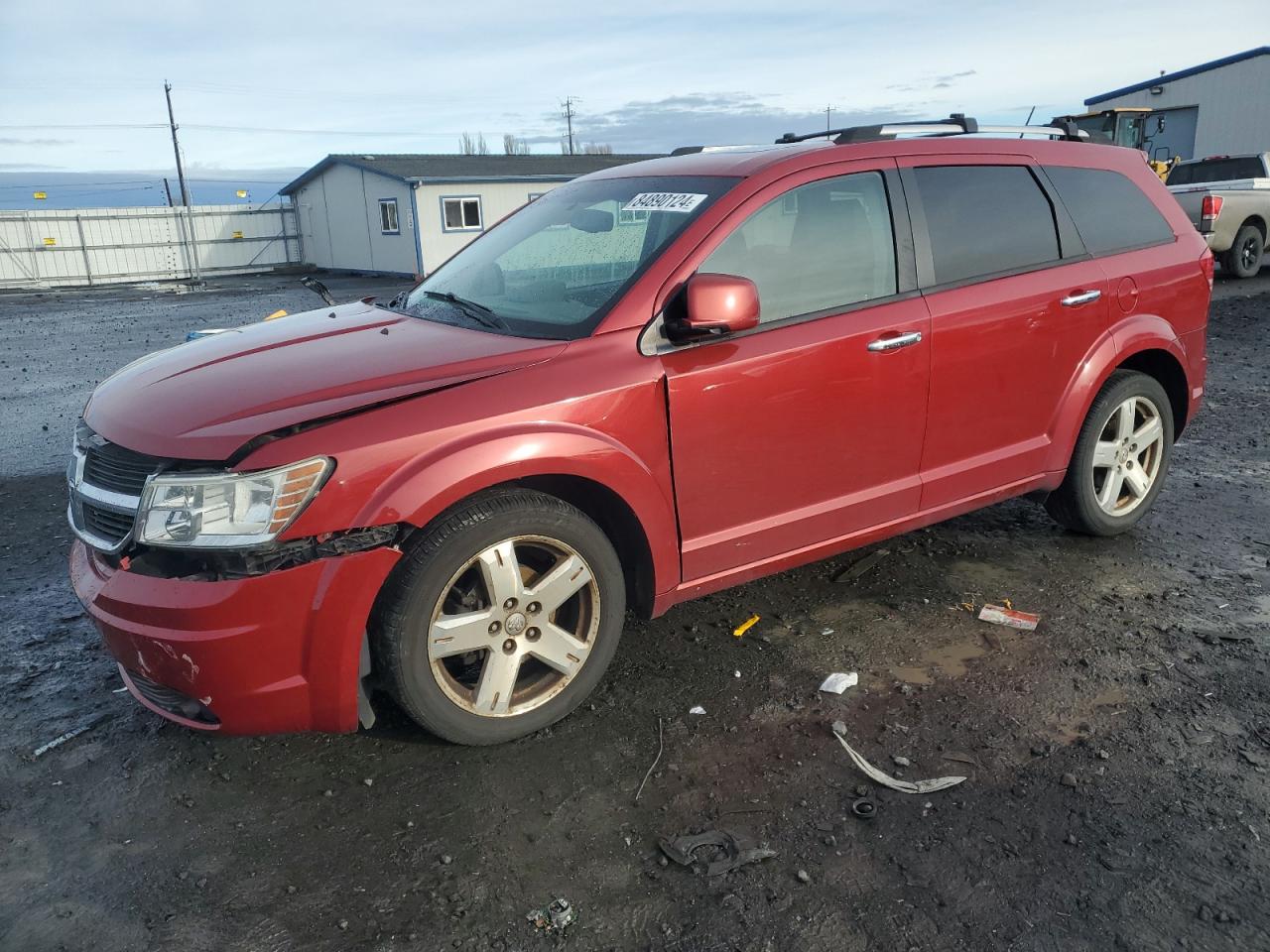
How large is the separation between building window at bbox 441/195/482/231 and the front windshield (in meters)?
25.7

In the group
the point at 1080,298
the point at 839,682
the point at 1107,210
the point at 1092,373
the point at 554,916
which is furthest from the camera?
the point at 1107,210

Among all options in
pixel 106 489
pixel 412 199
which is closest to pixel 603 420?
pixel 106 489

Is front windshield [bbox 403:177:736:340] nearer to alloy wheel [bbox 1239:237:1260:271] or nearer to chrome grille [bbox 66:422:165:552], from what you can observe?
chrome grille [bbox 66:422:165:552]

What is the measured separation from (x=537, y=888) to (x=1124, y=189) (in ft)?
13.9

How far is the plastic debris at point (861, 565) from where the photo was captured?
454 centimetres

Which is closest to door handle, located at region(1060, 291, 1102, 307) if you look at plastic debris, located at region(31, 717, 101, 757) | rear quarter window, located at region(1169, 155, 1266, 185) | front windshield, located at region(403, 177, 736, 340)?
front windshield, located at region(403, 177, 736, 340)

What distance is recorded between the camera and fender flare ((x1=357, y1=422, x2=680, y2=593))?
279 centimetres

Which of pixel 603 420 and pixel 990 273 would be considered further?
pixel 990 273

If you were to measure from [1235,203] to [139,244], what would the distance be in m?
33.3

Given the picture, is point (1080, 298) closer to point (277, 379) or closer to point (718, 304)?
point (718, 304)

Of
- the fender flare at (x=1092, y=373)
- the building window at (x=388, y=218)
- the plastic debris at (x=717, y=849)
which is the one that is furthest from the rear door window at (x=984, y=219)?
the building window at (x=388, y=218)

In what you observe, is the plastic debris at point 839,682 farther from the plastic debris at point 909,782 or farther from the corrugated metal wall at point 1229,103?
the corrugated metal wall at point 1229,103

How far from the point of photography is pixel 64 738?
11.0 feet

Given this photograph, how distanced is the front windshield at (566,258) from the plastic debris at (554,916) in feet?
5.78
